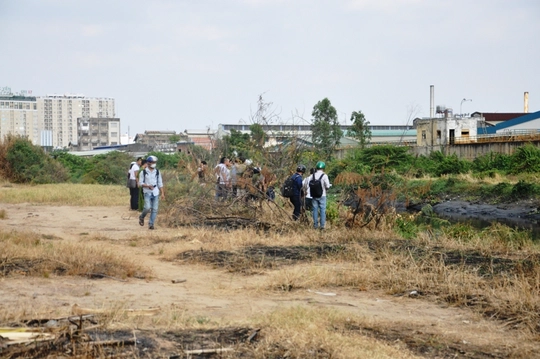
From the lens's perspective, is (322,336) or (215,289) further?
(215,289)

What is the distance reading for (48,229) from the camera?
16344mm

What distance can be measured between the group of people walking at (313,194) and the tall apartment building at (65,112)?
501 ft

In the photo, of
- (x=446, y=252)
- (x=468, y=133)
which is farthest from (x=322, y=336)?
(x=468, y=133)

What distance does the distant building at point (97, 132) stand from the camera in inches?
5187

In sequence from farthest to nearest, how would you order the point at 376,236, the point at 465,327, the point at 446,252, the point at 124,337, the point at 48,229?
the point at 48,229
the point at 376,236
the point at 446,252
the point at 465,327
the point at 124,337

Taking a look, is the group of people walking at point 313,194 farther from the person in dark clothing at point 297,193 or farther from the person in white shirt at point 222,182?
the person in white shirt at point 222,182

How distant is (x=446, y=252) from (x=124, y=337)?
7.77 meters

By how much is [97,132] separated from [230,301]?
421ft

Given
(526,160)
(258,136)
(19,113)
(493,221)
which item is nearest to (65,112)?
(19,113)

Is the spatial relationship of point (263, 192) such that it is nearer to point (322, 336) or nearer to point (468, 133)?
point (322, 336)

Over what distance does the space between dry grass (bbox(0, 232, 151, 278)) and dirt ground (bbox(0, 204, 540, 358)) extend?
0.24 m

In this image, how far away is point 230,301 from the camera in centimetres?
892

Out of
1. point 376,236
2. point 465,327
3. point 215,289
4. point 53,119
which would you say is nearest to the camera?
point 465,327

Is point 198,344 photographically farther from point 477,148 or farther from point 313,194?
point 477,148
